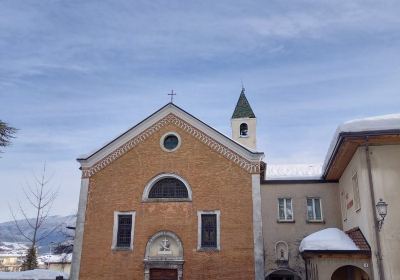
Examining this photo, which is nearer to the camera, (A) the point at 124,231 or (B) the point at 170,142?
(A) the point at 124,231

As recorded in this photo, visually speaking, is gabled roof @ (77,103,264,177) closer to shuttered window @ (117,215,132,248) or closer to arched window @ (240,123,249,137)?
shuttered window @ (117,215,132,248)

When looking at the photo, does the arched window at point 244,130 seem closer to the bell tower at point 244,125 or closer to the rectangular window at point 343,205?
the bell tower at point 244,125

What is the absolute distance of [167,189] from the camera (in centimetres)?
1930

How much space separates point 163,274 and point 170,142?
20.8 ft

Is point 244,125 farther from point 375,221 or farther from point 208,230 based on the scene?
point 375,221

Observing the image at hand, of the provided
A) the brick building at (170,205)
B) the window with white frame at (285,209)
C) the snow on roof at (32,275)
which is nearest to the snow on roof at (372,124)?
the brick building at (170,205)

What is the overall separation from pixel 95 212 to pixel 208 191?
5.59 m

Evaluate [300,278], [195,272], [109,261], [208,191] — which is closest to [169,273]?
[195,272]

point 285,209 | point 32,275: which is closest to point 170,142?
point 285,209

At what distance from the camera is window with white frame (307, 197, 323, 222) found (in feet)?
74.1

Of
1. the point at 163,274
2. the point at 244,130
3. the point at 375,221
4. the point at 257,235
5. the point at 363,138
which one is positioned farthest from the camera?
the point at 244,130

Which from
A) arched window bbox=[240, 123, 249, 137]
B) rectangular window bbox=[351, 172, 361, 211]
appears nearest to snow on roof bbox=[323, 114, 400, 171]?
rectangular window bbox=[351, 172, 361, 211]

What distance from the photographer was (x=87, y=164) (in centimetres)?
2006

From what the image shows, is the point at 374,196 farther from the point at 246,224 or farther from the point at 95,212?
the point at 95,212
